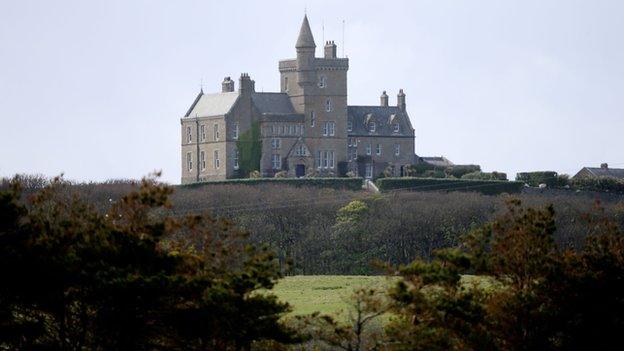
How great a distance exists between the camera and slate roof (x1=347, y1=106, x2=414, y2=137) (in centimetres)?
11662

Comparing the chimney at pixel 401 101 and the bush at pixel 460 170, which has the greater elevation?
the chimney at pixel 401 101

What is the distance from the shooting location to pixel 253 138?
363 feet

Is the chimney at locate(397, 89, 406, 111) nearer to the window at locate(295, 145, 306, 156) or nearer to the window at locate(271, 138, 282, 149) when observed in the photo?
the window at locate(295, 145, 306, 156)

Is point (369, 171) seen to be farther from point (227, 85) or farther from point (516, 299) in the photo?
point (516, 299)

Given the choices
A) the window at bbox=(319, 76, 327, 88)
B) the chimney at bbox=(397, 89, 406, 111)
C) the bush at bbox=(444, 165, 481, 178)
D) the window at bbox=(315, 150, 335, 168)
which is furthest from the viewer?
the chimney at bbox=(397, 89, 406, 111)

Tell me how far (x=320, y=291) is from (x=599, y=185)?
50364mm

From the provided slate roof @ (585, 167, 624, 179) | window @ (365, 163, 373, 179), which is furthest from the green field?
slate roof @ (585, 167, 624, 179)

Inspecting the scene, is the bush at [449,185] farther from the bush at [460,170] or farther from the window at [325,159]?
the window at [325,159]

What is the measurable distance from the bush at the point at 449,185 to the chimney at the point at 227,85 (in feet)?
47.3

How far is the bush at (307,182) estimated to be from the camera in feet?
344

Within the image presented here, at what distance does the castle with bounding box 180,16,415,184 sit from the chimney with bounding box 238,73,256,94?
6 cm

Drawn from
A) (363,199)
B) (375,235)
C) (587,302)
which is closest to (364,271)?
(375,235)

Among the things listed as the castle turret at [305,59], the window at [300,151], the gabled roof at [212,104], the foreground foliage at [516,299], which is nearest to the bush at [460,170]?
the window at [300,151]

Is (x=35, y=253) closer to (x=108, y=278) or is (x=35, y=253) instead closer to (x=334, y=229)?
(x=108, y=278)
